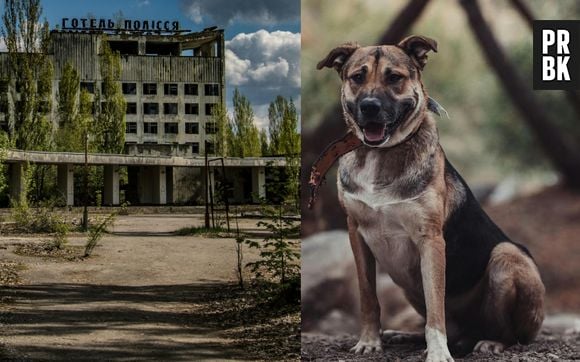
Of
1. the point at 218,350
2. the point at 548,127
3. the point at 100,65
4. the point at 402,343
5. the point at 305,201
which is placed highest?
the point at 100,65

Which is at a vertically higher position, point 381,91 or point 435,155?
point 381,91

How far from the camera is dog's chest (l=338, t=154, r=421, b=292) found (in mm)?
4398

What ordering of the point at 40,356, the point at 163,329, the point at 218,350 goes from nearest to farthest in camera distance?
1. the point at 40,356
2. the point at 218,350
3. the point at 163,329

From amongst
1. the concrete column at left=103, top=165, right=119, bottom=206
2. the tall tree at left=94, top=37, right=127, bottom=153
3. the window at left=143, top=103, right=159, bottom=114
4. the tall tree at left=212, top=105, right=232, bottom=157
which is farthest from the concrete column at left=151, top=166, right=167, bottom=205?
the window at left=143, top=103, right=159, bottom=114

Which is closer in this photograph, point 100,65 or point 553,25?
point 553,25

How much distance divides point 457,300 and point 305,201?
102 cm

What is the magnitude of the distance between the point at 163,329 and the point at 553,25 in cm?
653

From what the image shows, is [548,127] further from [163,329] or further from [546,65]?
[163,329]

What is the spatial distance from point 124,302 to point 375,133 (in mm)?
8090

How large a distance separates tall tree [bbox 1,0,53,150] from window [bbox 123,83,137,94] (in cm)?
1216

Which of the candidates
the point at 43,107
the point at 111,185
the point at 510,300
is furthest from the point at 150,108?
the point at 510,300

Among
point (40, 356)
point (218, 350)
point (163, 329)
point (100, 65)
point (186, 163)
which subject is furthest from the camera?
point (100, 65)

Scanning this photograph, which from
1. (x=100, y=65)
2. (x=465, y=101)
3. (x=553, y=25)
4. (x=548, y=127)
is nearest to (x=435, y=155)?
(x=465, y=101)

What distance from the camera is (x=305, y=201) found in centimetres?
439
